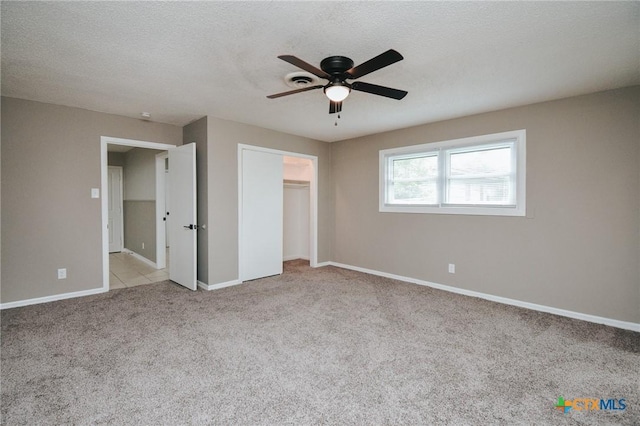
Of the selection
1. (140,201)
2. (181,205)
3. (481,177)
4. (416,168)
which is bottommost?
(181,205)

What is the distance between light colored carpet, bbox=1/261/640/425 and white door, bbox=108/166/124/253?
4106mm

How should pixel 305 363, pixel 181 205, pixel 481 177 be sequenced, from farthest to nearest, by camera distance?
pixel 181 205 → pixel 481 177 → pixel 305 363

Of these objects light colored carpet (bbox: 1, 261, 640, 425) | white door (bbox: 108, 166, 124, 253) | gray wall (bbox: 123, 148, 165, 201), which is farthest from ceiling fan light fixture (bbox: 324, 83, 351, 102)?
white door (bbox: 108, 166, 124, 253)

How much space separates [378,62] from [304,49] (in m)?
0.70

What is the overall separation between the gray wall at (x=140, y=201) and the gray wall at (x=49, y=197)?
175 centimetres

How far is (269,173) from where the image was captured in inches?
197

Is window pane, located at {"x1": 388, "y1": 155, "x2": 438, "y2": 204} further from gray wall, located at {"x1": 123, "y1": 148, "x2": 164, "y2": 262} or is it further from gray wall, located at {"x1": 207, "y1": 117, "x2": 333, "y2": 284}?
gray wall, located at {"x1": 123, "y1": 148, "x2": 164, "y2": 262}

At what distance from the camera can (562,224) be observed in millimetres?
3389

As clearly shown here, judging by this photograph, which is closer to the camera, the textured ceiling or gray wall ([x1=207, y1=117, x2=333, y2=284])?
the textured ceiling

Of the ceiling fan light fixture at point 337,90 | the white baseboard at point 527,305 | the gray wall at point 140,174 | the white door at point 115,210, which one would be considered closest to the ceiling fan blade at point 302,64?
the ceiling fan light fixture at point 337,90

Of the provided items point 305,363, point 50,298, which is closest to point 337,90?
point 305,363

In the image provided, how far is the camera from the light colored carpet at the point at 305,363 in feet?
5.91

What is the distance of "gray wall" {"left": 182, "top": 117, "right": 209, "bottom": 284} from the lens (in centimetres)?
428

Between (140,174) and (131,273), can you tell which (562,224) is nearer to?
(131,273)
